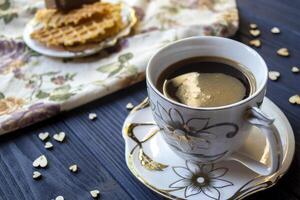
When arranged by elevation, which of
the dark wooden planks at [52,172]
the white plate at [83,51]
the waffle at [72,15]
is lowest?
the dark wooden planks at [52,172]

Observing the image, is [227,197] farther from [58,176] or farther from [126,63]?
[126,63]

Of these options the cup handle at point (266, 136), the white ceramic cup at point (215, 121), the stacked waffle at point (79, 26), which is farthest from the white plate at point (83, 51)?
the cup handle at point (266, 136)

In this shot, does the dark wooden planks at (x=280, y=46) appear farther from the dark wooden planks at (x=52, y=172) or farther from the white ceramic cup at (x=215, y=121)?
the dark wooden planks at (x=52, y=172)

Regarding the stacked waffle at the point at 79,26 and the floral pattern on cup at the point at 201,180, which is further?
the stacked waffle at the point at 79,26

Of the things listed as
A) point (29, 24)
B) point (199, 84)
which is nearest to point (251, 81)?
point (199, 84)

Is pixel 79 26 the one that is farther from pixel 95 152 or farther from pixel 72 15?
pixel 95 152

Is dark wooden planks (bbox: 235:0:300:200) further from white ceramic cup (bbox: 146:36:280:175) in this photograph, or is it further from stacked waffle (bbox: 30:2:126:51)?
stacked waffle (bbox: 30:2:126:51)
